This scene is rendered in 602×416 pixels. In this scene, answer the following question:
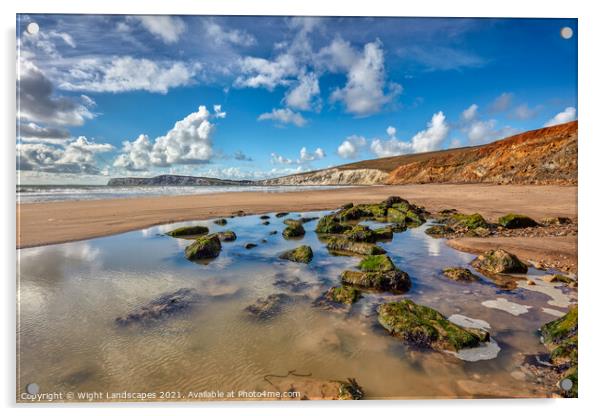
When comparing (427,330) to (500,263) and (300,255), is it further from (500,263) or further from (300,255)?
(300,255)

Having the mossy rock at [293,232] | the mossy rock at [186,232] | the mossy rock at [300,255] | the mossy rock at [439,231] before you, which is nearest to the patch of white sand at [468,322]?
the mossy rock at [300,255]

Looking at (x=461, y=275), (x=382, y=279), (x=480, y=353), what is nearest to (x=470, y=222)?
(x=461, y=275)

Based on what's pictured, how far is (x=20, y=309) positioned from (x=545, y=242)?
423 inches

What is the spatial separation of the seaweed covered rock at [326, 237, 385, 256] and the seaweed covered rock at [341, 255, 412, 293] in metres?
1.81

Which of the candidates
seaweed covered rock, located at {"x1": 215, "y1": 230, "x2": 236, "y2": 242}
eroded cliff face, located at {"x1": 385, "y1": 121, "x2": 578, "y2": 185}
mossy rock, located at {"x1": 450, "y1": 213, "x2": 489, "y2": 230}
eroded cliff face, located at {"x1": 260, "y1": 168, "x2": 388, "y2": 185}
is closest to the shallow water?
seaweed covered rock, located at {"x1": 215, "y1": 230, "x2": 236, "y2": 242}

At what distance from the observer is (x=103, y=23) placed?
13.5 ft

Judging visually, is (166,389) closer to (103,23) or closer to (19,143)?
(19,143)

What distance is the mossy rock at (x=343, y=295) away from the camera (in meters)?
4.64

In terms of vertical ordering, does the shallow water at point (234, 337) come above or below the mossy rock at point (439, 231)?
below

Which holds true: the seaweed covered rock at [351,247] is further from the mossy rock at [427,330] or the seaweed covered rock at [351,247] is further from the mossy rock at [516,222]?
the mossy rock at [516,222]

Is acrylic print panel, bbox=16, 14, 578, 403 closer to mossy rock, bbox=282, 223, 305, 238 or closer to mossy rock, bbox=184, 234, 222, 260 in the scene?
mossy rock, bbox=184, 234, 222, 260

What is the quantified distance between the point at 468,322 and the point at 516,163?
3600 cm

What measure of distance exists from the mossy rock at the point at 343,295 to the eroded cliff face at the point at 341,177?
90.9m
